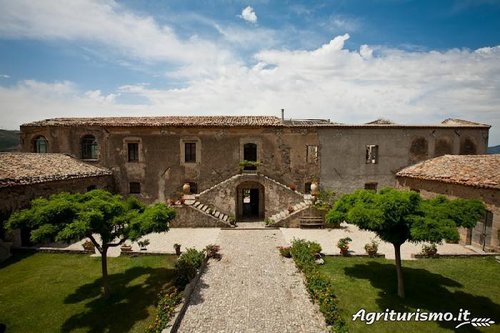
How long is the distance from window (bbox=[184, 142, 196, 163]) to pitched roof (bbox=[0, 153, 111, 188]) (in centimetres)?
657

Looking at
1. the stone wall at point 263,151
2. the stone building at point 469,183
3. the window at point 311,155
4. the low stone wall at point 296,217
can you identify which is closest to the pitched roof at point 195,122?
the stone wall at point 263,151

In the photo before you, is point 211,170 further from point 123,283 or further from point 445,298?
point 445,298

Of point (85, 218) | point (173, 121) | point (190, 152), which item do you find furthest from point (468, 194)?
point (173, 121)

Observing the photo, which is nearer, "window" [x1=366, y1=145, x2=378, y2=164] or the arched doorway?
the arched doorway

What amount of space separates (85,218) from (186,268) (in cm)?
490

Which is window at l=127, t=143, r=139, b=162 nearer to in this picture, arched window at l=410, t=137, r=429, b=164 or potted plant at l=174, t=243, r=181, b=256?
potted plant at l=174, t=243, r=181, b=256

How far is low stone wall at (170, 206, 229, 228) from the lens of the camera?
19.4 metres

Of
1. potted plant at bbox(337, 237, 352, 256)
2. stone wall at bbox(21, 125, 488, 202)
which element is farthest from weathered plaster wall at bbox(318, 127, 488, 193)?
potted plant at bbox(337, 237, 352, 256)

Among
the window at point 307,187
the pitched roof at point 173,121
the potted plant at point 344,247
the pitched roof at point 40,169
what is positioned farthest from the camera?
the window at point 307,187

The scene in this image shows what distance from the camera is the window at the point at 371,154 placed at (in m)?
22.4

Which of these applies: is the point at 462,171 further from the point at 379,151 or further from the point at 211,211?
the point at 211,211

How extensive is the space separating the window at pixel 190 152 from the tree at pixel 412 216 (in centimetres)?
1551

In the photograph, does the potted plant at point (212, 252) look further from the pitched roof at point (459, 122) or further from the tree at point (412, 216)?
the pitched roof at point (459, 122)

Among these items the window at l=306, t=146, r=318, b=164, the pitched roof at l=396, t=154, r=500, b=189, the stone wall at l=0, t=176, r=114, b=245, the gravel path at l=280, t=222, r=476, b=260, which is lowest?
the gravel path at l=280, t=222, r=476, b=260
